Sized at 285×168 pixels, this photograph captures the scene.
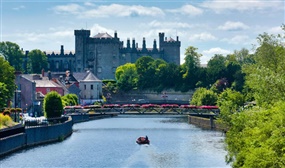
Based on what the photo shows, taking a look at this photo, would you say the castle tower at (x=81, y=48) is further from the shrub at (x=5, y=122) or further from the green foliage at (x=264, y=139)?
the green foliage at (x=264, y=139)

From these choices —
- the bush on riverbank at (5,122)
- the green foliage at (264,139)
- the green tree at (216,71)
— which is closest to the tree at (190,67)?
the green tree at (216,71)

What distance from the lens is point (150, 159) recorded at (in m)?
61.5

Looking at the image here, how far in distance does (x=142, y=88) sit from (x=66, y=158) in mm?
110910

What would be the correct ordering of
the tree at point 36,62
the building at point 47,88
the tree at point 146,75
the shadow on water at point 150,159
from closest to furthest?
1. the shadow on water at point 150,159
2. the building at point 47,88
3. the tree at point 146,75
4. the tree at point 36,62

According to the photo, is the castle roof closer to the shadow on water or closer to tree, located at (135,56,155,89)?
tree, located at (135,56,155,89)

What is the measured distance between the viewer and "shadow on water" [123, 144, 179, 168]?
5803 cm

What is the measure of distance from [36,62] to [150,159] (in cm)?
13424

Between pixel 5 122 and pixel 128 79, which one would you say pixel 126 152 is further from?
pixel 128 79

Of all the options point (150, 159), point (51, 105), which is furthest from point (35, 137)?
point (150, 159)

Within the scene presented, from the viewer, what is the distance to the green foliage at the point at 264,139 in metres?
33.9

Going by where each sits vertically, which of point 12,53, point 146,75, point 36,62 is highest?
point 12,53

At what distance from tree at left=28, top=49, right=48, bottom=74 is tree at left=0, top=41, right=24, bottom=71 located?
9235 mm

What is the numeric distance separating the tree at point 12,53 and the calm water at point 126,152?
9464 cm

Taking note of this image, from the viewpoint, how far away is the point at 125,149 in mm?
69125
